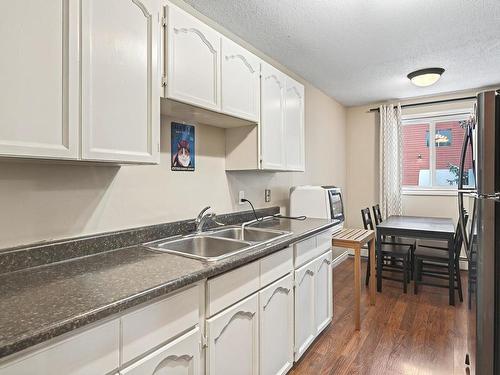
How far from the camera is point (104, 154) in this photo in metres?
1.21

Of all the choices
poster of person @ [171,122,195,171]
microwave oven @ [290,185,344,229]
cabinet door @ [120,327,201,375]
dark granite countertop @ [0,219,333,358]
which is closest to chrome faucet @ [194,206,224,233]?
poster of person @ [171,122,195,171]

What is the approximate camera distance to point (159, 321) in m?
1.07

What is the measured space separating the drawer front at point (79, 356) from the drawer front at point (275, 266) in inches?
34.4

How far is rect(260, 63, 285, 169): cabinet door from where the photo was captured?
2.23 metres

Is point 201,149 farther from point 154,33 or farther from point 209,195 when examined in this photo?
point 154,33

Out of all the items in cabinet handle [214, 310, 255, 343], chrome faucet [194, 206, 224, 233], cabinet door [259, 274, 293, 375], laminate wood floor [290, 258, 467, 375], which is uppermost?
chrome faucet [194, 206, 224, 233]

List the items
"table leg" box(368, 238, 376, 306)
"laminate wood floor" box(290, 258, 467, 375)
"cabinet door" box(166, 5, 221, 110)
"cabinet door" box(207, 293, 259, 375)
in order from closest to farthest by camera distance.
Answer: "cabinet door" box(207, 293, 259, 375)
"cabinet door" box(166, 5, 221, 110)
"laminate wood floor" box(290, 258, 467, 375)
"table leg" box(368, 238, 376, 306)

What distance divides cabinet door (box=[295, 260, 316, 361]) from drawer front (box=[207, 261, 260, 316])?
531 millimetres

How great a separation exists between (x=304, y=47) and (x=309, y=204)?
1458 millimetres

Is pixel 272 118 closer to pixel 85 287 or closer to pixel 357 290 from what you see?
pixel 357 290

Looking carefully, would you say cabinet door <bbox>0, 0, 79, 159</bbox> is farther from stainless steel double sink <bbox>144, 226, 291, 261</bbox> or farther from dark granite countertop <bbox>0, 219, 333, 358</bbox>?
stainless steel double sink <bbox>144, 226, 291, 261</bbox>

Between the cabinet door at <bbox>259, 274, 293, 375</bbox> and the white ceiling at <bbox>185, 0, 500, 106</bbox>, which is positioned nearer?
the cabinet door at <bbox>259, 274, 293, 375</bbox>

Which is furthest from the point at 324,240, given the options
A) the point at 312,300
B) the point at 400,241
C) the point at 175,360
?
the point at 400,241

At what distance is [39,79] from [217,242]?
1.24m
